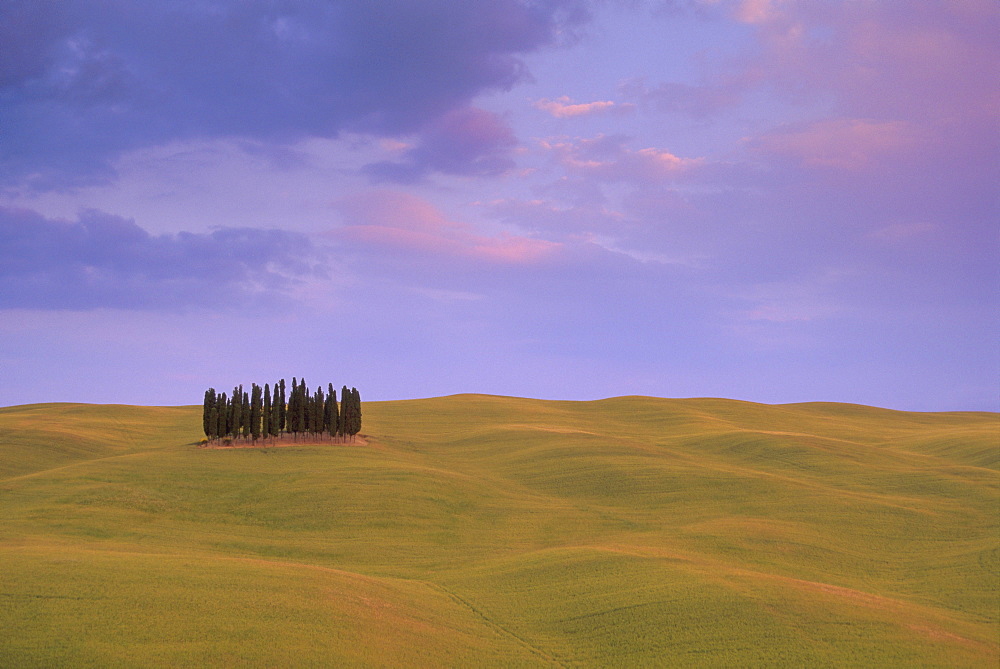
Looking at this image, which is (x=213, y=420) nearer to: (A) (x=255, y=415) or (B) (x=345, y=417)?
(A) (x=255, y=415)

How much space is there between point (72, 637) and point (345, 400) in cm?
4925

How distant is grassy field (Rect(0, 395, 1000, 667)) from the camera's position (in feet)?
70.1

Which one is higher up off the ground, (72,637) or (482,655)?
(72,637)

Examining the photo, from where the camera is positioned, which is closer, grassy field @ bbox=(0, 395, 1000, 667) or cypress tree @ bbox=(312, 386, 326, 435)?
grassy field @ bbox=(0, 395, 1000, 667)

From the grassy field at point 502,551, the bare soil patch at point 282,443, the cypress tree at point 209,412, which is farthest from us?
the cypress tree at point 209,412

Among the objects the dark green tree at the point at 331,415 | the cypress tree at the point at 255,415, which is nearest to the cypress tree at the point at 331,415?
the dark green tree at the point at 331,415

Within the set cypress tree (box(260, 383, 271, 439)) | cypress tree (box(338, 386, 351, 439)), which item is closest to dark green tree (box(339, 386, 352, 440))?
cypress tree (box(338, 386, 351, 439))

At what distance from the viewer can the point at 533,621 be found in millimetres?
25391

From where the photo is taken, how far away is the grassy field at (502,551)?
70.1ft

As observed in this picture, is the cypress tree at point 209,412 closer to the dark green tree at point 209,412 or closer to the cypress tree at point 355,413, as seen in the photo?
the dark green tree at point 209,412

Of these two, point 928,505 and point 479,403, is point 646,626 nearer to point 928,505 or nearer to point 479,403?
point 928,505

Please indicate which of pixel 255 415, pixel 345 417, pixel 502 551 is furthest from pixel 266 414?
pixel 502 551

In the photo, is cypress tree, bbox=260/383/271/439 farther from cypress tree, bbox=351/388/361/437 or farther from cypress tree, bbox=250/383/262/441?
cypress tree, bbox=351/388/361/437

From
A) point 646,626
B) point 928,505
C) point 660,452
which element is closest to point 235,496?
point 646,626
